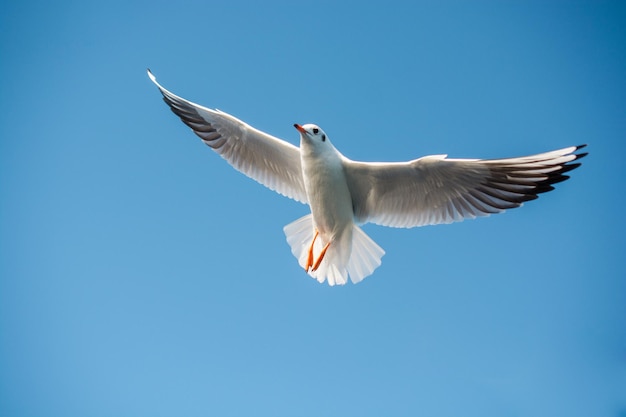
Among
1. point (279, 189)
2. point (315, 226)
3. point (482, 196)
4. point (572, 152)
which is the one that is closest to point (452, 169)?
point (482, 196)

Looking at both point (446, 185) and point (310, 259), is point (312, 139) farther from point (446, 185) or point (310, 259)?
point (446, 185)

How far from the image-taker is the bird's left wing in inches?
249

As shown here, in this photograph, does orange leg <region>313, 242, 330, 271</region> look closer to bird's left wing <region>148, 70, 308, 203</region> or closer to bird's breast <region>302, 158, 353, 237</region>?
bird's breast <region>302, 158, 353, 237</region>

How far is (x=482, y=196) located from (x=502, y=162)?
363 millimetres

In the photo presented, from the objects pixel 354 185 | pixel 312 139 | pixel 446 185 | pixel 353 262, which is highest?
pixel 312 139

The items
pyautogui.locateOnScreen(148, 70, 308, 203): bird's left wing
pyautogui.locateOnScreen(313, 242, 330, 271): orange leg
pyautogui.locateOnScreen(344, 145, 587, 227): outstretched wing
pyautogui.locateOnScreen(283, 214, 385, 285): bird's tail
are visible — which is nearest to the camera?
pyautogui.locateOnScreen(344, 145, 587, 227): outstretched wing

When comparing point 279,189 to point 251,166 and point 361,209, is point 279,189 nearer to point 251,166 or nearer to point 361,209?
point 251,166

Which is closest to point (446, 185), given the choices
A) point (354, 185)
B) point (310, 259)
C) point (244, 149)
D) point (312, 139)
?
point (354, 185)

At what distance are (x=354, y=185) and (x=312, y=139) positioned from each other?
A: 625mm

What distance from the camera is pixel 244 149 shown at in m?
6.47

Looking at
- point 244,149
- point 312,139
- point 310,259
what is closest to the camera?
point 312,139

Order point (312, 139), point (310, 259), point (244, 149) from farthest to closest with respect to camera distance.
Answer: point (244, 149) < point (310, 259) < point (312, 139)

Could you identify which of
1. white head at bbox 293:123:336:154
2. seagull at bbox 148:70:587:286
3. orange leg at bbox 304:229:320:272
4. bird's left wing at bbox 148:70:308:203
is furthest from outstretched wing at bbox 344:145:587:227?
bird's left wing at bbox 148:70:308:203

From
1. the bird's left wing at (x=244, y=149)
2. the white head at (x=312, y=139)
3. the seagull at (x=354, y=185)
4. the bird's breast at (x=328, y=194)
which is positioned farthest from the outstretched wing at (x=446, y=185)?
the bird's left wing at (x=244, y=149)
